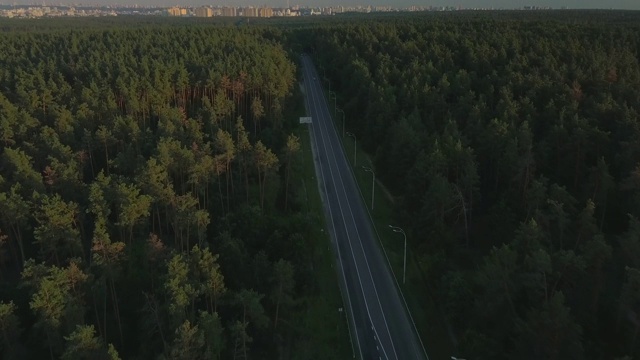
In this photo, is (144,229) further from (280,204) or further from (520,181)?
(520,181)

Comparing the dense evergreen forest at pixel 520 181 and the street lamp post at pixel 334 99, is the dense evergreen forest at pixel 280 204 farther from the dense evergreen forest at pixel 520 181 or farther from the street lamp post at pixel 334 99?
the street lamp post at pixel 334 99

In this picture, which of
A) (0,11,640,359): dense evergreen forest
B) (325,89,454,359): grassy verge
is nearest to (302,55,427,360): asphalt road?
(325,89,454,359): grassy verge

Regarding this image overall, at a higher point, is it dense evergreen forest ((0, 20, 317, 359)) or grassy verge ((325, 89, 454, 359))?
dense evergreen forest ((0, 20, 317, 359))

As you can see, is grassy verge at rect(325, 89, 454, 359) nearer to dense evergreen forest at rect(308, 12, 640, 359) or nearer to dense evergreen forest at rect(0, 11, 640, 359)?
dense evergreen forest at rect(0, 11, 640, 359)

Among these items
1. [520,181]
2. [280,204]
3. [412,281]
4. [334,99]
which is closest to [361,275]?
[412,281]

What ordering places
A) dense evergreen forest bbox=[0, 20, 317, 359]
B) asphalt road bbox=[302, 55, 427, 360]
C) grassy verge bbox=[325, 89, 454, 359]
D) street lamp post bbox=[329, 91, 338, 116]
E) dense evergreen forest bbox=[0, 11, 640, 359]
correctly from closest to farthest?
1. dense evergreen forest bbox=[0, 20, 317, 359]
2. dense evergreen forest bbox=[0, 11, 640, 359]
3. asphalt road bbox=[302, 55, 427, 360]
4. grassy verge bbox=[325, 89, 454, 359]
5. street lamp post bbox=[329, 91, 338, 116]

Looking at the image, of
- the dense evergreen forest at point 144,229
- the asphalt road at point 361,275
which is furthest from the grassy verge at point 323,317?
the dense evergreen forest at point 144,229
